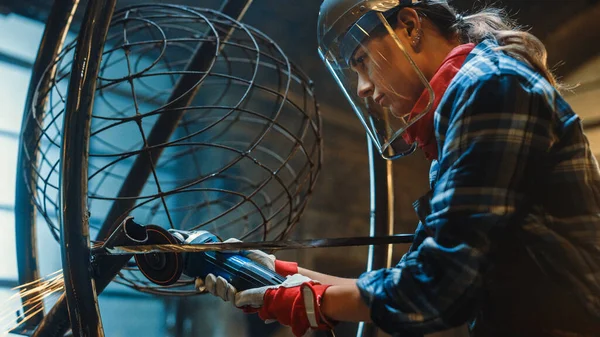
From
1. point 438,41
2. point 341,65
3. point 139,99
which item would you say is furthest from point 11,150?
point 438,41

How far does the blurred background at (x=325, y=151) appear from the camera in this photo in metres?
1.75

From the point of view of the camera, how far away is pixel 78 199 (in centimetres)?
91

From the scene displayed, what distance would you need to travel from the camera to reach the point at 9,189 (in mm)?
1701

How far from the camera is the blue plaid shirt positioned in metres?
0.66

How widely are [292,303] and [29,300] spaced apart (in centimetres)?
86

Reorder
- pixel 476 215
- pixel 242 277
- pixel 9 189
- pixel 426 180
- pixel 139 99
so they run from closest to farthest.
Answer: pixel 476 215 < pixel 242 277 < pixel 9 189 < pixel 139 99 < pixel 426 180

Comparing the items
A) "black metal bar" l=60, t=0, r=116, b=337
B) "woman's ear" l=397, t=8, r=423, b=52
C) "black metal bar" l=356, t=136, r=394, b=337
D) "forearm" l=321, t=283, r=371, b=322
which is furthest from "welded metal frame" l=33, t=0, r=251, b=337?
"black metal bar" l=356, t=136, r=394, b=337

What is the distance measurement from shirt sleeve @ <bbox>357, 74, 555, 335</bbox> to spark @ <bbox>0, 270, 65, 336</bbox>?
33.2 inches

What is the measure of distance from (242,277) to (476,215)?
367mm

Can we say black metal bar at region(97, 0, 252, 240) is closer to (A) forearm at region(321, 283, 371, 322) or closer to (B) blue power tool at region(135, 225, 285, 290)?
(B) blue power tool at region(135, 225, 285, 290)

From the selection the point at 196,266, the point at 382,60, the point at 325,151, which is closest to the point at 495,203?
the point at 382,60

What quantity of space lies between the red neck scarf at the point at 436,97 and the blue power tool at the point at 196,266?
295 mm

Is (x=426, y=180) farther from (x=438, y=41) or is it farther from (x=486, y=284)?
(x=486, y=284)

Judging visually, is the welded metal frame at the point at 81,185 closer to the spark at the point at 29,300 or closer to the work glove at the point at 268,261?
the work glove at the point at 268,261
